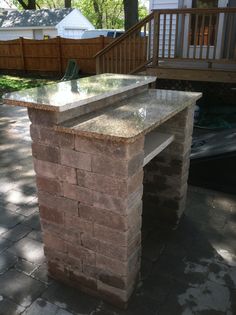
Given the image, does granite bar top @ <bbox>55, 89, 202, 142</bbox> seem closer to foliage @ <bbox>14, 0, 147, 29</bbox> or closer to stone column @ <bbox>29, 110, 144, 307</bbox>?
stone column @ <bbox>29, 110, 144, 307</bbox>

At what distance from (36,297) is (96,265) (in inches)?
23.0

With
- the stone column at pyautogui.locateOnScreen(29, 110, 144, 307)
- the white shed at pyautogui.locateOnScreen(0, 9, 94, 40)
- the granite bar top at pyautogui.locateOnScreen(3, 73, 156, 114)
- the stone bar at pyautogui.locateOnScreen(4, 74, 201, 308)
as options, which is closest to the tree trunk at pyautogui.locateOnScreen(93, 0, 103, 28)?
the white shed at pyautogui.locateOnScreen(0, 9, 94, 40)

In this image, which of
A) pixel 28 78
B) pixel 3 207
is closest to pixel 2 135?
pixel 3 207

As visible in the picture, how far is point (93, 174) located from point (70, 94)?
67cm

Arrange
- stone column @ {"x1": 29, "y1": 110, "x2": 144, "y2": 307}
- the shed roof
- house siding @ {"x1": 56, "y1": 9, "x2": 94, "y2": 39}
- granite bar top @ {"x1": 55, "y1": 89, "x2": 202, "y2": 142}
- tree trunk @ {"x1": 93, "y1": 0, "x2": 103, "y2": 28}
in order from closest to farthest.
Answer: granite bar top @ {"x1": 55, "y1": 89, "x2": 202, "y2": 142} → stone column @ {"x1": 29, "y1": 110, "x2": 144, "y2": 307} → the shed roof → house siding @ {"x1": 56, "y1": 9, "x2": 94, "y2": 39} → tree trunk @ {"x1": 93, "y1": 0, "x2": 103, "y2": 28}

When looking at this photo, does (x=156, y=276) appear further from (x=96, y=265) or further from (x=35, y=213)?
(x=35, y=213)

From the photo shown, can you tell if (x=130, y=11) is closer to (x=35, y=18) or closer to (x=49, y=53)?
(x=49, y=53)

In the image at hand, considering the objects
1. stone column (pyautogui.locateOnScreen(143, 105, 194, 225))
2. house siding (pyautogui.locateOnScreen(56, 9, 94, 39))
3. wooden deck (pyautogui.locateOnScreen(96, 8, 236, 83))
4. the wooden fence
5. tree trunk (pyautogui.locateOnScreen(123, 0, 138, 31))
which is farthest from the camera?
house siding (pyautogui.locateOnScreen(56, 9, 94, 39))

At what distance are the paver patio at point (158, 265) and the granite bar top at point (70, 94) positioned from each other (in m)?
1.55

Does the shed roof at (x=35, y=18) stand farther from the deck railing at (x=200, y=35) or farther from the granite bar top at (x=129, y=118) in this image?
the granite bar top at (x=129, y=118)

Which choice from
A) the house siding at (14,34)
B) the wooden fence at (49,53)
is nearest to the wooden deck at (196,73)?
the wooden fence at (49,53)

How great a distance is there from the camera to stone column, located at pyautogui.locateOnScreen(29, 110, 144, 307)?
2.16 meters

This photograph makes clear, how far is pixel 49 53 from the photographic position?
1656 cm

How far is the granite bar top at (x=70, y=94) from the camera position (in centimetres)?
213
